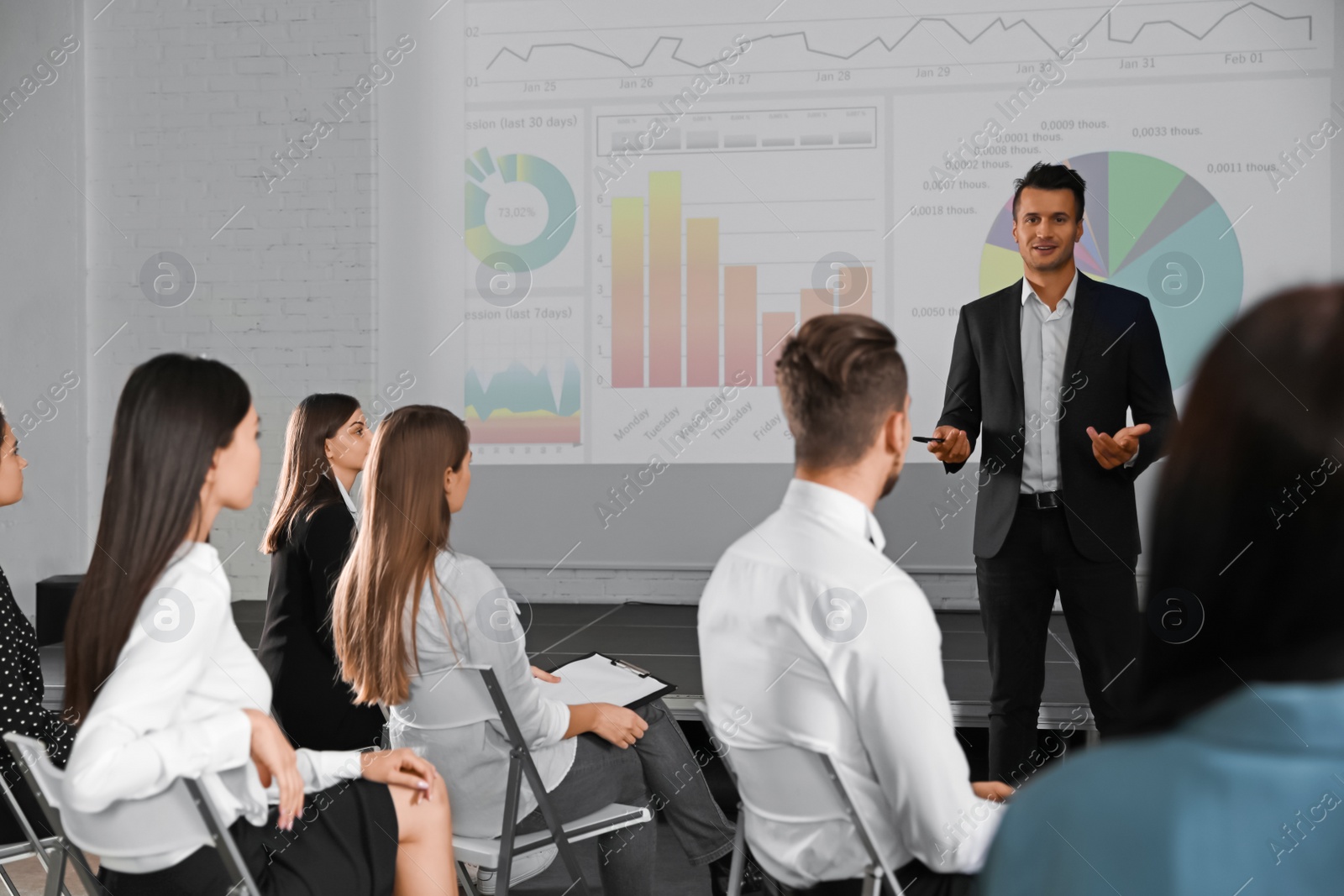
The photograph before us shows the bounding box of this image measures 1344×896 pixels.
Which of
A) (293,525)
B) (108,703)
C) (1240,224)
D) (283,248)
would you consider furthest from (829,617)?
(283,248)

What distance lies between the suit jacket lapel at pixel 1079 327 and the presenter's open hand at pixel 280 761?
2.01 meters

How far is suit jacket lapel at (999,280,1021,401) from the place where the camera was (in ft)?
8.96

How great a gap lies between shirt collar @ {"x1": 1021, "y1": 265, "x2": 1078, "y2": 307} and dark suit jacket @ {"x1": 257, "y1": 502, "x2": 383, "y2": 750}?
5.83 feet

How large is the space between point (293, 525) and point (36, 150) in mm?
3964

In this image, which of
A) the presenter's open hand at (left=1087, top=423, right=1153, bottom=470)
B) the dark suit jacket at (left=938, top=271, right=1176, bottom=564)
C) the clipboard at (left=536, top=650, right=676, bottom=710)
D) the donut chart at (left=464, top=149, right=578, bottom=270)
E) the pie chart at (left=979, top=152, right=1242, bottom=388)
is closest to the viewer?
the clipboard at (left=536, top=650, right=676, bottom=710)

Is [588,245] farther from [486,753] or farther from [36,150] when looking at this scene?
[486,753]

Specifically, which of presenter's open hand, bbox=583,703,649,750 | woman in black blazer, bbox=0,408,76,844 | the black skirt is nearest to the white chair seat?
presenter's open hand, bbox=583,703,649,750

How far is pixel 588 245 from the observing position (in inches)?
189

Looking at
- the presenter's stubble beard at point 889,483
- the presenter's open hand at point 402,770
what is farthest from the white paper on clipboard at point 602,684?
the presenter's stubble beard at point 889,483

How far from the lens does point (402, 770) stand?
1.73 m

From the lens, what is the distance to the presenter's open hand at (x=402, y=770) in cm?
171

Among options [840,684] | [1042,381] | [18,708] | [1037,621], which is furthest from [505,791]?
[1042,381]

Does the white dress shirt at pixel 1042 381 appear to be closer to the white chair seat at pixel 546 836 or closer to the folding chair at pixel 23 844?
the white chair seat at pixel 546 836

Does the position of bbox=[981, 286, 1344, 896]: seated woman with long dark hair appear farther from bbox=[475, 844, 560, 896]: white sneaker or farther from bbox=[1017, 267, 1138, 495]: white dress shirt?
bbox=[1017, 267, 1138, 495]: white dress shirt
